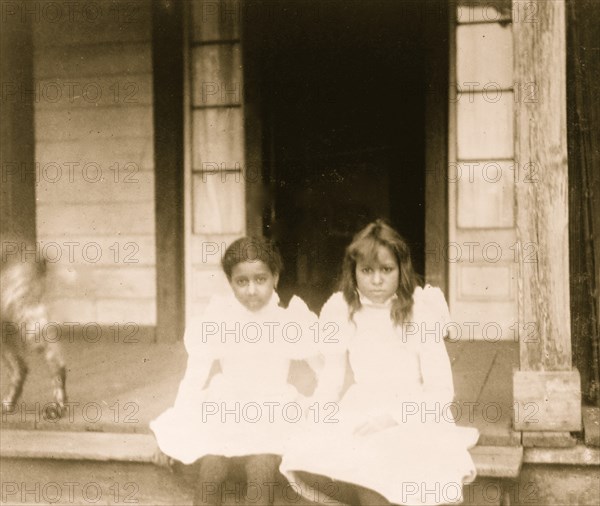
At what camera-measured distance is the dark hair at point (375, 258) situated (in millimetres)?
3160

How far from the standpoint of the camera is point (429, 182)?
5828 mm

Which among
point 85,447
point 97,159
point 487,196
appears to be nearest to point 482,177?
point 487,196

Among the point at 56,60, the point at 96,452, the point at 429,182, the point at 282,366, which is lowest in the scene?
the point at 96,452

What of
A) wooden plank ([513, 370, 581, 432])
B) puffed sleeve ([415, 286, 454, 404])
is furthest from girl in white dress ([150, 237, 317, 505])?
wooden plank ([513, 370, 581, 432])

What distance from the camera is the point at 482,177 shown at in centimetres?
579

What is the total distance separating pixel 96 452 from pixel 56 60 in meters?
3.79

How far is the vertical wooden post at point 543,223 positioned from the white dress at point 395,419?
40cm

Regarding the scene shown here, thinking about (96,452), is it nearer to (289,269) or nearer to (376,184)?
(289,269)

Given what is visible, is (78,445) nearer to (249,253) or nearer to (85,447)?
(85,447)

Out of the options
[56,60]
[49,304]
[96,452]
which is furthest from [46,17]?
[96,452]

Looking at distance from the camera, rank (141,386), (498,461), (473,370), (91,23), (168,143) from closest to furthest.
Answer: (498,461) → (141,386) → (473,370) → (168,143) → (91,23)

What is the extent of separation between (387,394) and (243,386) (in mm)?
607

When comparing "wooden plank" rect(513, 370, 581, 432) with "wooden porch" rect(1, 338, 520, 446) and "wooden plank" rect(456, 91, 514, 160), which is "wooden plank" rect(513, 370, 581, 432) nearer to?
"wooden porch" rect(1, 338, 520, 446)

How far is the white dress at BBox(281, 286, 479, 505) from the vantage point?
290 centimetres
